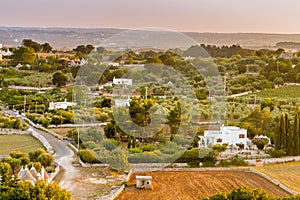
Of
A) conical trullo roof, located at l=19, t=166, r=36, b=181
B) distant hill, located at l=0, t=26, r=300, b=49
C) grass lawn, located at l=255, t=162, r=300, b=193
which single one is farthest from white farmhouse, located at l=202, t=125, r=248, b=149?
distant hill, located at l=0, t=26, r=300, b=49

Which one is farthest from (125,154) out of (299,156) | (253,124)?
(253,124)

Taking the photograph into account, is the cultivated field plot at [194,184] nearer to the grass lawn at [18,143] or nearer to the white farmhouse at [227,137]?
the white farmhouse at [227,137]

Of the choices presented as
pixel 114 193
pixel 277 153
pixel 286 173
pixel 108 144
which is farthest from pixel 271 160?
pixel 114 193

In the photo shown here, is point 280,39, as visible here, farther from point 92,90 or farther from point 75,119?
point 75,119

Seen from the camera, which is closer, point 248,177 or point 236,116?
point 248,177

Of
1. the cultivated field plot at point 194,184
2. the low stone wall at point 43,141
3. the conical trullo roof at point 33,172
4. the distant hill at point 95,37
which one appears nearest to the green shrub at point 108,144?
the low stone wall at point 43,141

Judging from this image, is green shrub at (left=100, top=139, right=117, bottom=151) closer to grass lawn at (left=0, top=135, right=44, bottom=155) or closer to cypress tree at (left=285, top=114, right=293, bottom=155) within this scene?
grass lawn at (left=0, top=135, right=44, bottom=155)
